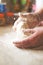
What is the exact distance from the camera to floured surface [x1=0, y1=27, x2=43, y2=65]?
96 cm

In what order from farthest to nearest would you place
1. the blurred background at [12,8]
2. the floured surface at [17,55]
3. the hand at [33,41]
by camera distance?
1. the blurred background at [12,8]
2. the hand at [33,41]
3. the floured surface at [17,55]

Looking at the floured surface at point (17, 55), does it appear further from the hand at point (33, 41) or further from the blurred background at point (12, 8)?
the blurred background at point (12, 8)

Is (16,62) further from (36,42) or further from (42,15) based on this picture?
(42,15)

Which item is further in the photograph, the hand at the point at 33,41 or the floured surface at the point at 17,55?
the hand at the point at 33,41

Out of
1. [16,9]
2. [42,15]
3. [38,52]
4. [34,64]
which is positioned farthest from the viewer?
[16,9]

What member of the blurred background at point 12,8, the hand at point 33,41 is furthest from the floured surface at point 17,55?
the blurred background at point 12,8

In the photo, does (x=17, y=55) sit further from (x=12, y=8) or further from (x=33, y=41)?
(x=12, y=8)

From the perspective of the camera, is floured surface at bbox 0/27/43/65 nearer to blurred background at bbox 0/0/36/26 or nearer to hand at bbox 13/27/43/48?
hand at bbox 13/27/43/48

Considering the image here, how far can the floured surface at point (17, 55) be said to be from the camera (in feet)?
3.16

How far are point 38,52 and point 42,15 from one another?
18.4 inches

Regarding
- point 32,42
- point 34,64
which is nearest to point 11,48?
point 32,42

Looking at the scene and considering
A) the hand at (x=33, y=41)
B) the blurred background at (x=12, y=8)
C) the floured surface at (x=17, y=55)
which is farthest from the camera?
the blurred background at (x=12, y=8)

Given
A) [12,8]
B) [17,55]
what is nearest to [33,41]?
[17,55]

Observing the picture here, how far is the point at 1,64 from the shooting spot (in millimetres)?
934
